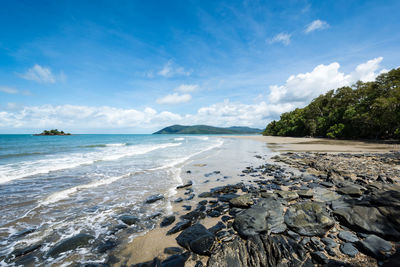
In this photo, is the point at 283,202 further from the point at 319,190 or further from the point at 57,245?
the point at 57,245

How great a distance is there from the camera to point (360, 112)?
3716 cm

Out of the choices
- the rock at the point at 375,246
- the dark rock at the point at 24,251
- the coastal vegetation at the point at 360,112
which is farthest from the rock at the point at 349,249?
the coastal vegetation at the point at 360,112

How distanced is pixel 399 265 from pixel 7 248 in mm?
8709

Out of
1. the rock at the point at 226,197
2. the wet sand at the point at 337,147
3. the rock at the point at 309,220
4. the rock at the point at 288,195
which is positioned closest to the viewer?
the rock at the point at 309,220

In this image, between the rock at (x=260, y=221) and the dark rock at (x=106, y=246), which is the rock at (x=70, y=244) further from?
the rock at (x=260, y=221)

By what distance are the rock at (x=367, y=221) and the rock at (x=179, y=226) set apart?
14.7 feet

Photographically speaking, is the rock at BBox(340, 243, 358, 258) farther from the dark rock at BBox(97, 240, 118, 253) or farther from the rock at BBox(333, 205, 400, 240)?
the dark rock at BBox(97, 240, 118, 253)

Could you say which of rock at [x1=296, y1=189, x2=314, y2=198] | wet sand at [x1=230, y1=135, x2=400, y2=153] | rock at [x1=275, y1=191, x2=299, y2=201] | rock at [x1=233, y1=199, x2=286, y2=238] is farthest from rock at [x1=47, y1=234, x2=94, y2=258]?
wet sand at [x1=230, y1=135, x2=400, y2=153]

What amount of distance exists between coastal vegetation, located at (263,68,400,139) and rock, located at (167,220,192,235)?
42.5m

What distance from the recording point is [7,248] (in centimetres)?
417

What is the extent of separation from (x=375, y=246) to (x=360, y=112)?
49.0 metres

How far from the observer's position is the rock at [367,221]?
3720 mm

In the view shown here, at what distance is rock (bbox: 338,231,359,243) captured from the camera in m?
3.71

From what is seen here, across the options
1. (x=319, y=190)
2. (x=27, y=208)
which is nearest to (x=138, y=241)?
(x=27, y=208)
